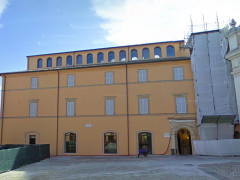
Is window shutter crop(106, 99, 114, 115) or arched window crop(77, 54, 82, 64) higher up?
arched window crop(77, 54, 82, 64)

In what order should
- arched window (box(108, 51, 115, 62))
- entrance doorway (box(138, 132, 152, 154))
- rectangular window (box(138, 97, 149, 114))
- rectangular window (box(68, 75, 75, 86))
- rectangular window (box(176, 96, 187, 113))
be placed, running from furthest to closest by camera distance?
arched window (box(108, 51, 115, 62))
rectangular window (box(68, 75, 75, 86))
rectangular window (box(138, 97, 149, 114))
entrance doorway (box(138, 132, 152, 154))
rectangular window (box(176, 96, 187, 113))

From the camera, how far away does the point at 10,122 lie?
26234 millimetres

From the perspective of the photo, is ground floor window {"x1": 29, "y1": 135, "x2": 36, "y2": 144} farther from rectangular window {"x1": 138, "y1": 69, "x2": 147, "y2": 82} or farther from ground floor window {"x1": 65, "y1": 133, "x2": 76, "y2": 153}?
rectangular window {"x1": 138, "y1": 69, "x2": 147, "y2": 82}

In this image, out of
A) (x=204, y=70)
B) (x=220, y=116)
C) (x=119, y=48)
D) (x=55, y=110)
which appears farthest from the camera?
(x=119, y=48)

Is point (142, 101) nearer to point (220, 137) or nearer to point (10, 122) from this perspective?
point (220, 137)

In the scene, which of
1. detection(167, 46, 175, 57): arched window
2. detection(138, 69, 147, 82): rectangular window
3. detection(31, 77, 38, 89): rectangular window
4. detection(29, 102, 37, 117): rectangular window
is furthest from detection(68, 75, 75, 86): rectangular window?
detection(167, 46, 175, 57): arched window

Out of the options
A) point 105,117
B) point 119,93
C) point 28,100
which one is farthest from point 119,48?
point 28,100

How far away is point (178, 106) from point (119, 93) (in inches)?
237

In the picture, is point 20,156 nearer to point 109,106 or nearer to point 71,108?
point 71,108

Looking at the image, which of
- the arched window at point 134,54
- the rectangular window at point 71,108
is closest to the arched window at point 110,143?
the rectangular window at point 71,108

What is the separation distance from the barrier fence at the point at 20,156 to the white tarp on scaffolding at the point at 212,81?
1433 cm

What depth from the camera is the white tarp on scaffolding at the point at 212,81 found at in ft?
68.1

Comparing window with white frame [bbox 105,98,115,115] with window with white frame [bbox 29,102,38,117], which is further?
window with white frame [bbox 29,102,38,117]

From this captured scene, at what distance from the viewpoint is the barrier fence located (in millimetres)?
15014
